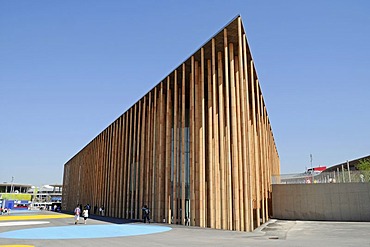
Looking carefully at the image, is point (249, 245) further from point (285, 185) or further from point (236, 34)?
point (285, 185)

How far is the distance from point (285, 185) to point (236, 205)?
632 inches

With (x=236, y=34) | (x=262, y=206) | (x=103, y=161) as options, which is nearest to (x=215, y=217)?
(x=262, y=206)

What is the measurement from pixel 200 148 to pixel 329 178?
16644mm

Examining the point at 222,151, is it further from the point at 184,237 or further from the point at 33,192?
the point at 33,192

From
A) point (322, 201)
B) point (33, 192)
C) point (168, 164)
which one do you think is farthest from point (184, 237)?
point (33, 192)

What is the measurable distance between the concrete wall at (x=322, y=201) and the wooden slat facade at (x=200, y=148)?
5.87 ft

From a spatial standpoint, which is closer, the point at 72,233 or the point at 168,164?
the point at 72,233

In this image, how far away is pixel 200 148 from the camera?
913 inches

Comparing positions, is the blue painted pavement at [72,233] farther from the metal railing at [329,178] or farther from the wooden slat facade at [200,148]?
the metal railing at [329,178]

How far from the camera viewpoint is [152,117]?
31.3 m

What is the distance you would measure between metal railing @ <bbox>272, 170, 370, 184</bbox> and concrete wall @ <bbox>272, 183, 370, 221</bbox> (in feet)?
2.68

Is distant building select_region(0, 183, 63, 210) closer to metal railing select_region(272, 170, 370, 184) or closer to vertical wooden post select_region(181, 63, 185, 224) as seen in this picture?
metal railing select_region(272, 170, 370, 184)

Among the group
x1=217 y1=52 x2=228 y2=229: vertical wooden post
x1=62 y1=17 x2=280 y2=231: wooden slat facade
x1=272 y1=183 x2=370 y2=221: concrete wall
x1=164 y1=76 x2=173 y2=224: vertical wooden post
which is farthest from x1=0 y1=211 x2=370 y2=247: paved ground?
x1=272 y1=183 x2=370 y2=221: concrete wall

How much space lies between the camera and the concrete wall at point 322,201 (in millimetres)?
29500
